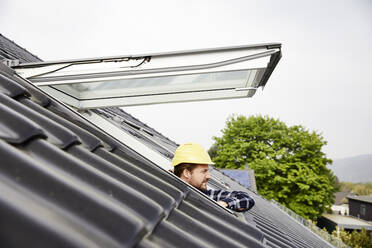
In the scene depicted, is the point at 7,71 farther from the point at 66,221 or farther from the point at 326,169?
the point at 326,169

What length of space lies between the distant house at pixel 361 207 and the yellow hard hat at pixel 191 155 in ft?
171

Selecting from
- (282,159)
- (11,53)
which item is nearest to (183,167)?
(11,53)

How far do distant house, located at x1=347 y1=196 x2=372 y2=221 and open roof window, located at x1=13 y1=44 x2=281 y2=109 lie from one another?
5225 centimetres

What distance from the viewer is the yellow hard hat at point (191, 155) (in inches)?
95.3

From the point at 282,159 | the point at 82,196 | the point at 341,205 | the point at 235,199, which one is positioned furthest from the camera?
the point at 341,205

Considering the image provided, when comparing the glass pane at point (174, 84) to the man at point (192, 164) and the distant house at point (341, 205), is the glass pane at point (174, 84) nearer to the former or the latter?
the man at point (192, 164)

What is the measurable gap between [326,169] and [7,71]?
34.0m

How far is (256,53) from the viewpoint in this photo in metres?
1.98

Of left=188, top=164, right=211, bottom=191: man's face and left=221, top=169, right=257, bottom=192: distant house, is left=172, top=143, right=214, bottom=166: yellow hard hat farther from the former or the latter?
left=221, top=169, right=257, bottom=192: distant house

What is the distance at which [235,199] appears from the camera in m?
2.80

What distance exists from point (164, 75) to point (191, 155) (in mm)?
799

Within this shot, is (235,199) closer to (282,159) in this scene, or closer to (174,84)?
(174,84)

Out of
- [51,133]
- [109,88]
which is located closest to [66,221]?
[51,133]

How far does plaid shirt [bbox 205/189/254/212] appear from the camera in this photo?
274 cm
